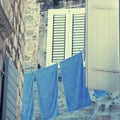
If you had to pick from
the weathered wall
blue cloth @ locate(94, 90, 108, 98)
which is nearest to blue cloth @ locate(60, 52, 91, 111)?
blue cloth @ locate(94, 90, 108, 98)

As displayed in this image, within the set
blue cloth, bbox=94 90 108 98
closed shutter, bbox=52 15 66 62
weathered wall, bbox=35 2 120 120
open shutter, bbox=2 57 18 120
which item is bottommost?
weathered wall, bbox=35 2 120 120

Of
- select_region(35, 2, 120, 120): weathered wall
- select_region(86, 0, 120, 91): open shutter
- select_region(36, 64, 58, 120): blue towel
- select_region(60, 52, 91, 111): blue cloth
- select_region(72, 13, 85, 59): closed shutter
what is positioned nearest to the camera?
select_region(86, 0, 120, 91): open shutter

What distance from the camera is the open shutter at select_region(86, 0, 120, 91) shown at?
5191 mm

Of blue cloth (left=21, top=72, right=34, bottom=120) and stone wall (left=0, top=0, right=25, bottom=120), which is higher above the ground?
stone wall (left=0, top=0, right=25, bottom=120)

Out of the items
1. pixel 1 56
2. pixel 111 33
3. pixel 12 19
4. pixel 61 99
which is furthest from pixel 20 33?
pixel 61 99

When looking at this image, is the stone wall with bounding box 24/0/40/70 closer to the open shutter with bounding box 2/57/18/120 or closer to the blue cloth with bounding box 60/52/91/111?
the blue cloth with bounding box 60/52/91/111

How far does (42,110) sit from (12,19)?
299cm

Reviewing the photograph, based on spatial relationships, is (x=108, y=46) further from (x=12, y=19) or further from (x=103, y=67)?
(x=12, y=19)

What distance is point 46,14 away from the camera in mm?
11078

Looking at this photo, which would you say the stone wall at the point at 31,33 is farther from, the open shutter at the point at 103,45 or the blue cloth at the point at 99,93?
the open shutter at the point at 103,45

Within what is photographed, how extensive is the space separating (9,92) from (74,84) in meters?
3.19

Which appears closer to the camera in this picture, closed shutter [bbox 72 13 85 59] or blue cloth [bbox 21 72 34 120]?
blue cloth [bbox 21 72 34 120]

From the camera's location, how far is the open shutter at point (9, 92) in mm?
5526

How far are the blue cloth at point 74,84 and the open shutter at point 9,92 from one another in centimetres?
259
